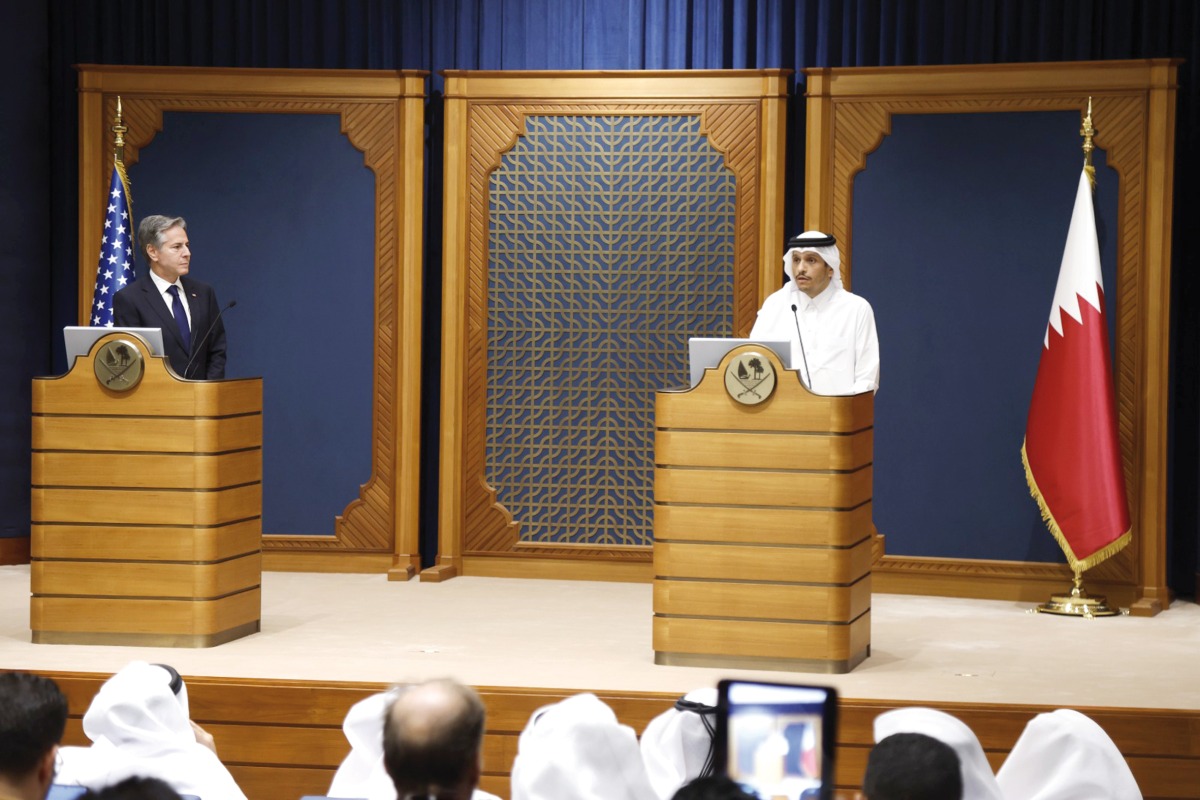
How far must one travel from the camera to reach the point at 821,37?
23.0ft

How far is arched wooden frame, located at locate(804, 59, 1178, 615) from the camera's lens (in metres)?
6.45

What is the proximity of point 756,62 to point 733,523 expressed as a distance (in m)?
2.82

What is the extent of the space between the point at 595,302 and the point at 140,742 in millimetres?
4384

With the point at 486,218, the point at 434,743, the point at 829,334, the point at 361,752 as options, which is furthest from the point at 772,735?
the point at 486,218

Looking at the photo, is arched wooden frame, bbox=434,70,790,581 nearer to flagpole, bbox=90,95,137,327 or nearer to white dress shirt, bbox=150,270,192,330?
flagpole, bbox=90,95,137,327

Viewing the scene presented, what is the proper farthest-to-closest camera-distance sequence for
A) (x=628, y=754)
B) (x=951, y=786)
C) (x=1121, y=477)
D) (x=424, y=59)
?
(x=424, y=59), (x=1121, y=477), (x=628, y=754), (x=951, y=786)

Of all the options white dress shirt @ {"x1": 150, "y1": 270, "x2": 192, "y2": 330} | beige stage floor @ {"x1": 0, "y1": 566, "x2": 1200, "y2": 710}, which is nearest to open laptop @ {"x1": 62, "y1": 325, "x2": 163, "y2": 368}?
white dress shirt @ {"x1": 150, "y1": 270, "x2": 192, "y2": 330}

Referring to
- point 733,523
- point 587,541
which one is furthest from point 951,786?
point 587,541

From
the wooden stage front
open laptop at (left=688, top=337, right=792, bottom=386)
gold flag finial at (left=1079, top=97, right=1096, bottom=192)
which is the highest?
gold flag finial at (left=1079, top=97, right=1096, bottom=192)

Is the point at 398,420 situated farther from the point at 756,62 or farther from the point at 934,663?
the point at 934,663

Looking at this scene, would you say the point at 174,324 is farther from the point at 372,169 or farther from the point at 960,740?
the point at 960,740

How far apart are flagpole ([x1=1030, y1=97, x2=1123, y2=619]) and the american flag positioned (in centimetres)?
406

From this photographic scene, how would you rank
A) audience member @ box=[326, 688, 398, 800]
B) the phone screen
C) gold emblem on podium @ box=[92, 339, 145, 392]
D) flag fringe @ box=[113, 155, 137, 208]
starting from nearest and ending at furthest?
1. the phone screen
2. audience member @ box=[326, 688, 398, 800]
3. gold emblem on podium @ box=[92, 339, 145, 392]
4. flag fringe @ box=[113, 155, 137, 208]

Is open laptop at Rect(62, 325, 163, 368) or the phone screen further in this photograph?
open laptop at Rect(62, 325, 163, 368)
